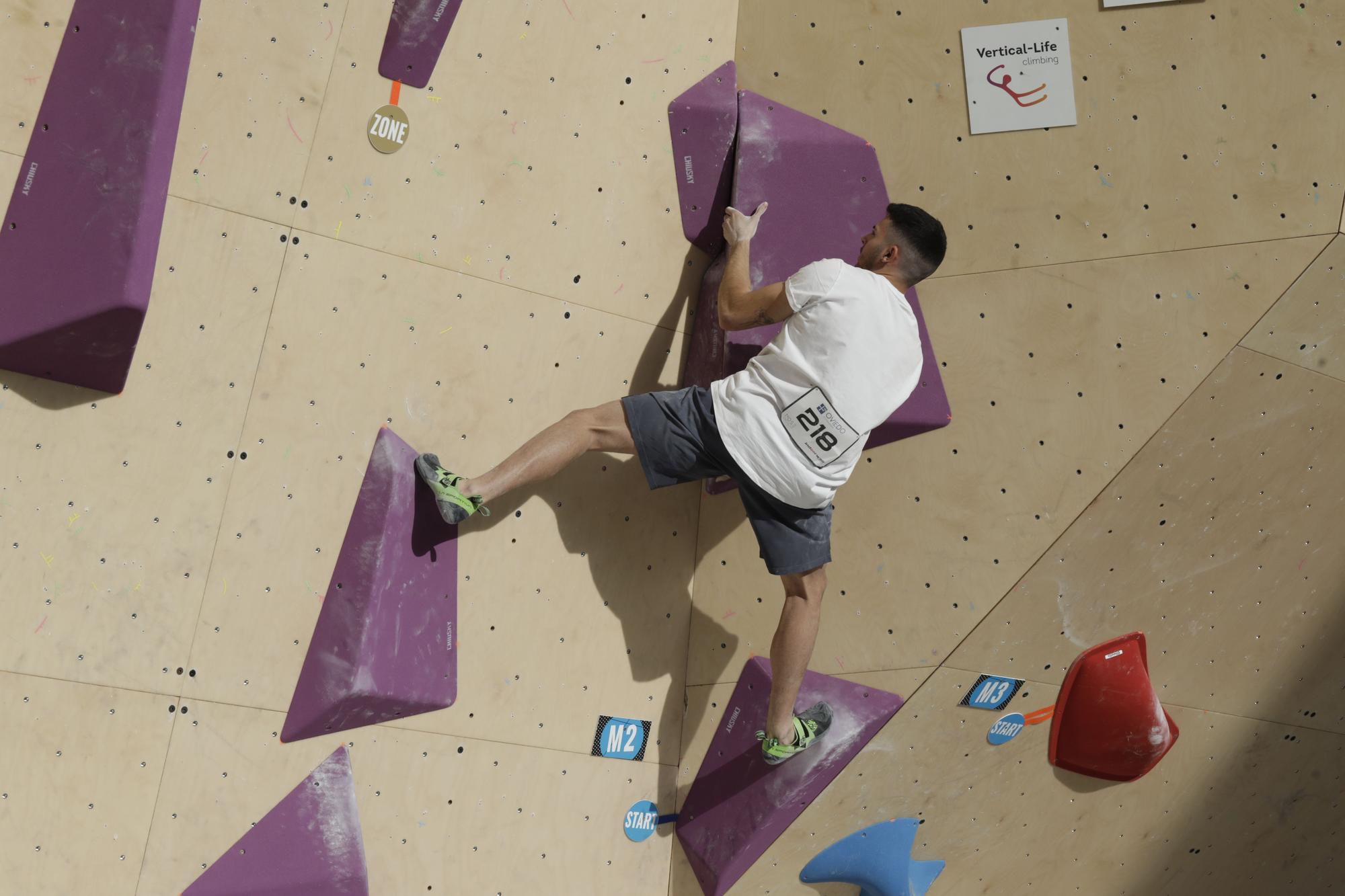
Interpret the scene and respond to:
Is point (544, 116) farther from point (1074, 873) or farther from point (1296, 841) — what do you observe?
point (1296, 841)

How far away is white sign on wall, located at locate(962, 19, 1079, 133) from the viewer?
2.50 metres

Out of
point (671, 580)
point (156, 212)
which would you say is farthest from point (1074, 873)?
point (156, 212)

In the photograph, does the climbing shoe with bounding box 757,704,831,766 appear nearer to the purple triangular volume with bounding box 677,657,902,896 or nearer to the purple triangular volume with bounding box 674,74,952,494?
the purple triangular volume with bounding box 677,657,902,896

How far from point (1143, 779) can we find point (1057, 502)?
31.1 inches

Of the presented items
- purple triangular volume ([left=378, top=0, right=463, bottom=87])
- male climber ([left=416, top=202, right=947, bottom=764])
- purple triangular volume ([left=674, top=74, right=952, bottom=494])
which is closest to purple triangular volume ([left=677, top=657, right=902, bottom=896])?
male climber ([left=416, top=202, right=947, bottom=764])

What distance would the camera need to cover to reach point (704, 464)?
2326mm

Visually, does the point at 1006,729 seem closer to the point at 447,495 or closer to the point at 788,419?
the point at 788,419

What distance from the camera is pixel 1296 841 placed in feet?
9.41

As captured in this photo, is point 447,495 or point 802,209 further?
point 802,209

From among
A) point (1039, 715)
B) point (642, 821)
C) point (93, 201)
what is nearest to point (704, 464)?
point (642, 821)

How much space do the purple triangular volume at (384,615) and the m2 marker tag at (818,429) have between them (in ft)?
2.53

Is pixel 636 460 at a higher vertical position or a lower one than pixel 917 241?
lower

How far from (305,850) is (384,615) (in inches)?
19.7

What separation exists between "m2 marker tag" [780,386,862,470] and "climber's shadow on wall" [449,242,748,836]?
0.55 metres
